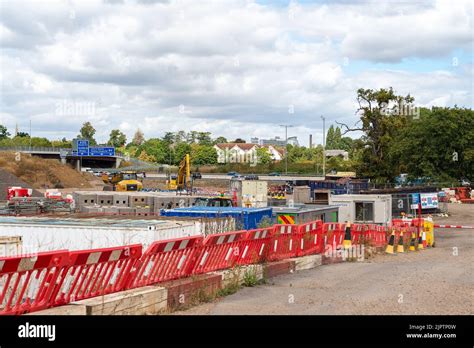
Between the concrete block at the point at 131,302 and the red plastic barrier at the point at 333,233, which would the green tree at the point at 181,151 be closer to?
the red plastic barrier at the point at 333,233

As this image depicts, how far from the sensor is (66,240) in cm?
1464

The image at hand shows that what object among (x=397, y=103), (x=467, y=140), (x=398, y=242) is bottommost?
(x=398, y=242)

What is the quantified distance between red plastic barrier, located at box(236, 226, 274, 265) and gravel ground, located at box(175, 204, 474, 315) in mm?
701

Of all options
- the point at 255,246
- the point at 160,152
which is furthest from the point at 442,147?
the point at 160,152

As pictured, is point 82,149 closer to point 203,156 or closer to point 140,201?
point 203,156

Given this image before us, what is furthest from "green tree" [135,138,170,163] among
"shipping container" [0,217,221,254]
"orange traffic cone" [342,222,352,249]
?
"shipping container" [0,217,221,254]

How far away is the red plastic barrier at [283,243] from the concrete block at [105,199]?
2287 centimetres

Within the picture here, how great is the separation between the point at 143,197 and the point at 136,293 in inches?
1111

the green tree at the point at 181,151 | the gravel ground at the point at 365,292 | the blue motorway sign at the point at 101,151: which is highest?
the green tree at the point at 181,151

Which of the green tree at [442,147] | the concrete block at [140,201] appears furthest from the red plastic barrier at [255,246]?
Answer: the green tree at [442,147]

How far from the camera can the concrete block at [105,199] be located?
39.2m

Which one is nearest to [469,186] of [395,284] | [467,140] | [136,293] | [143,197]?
[467,140]
